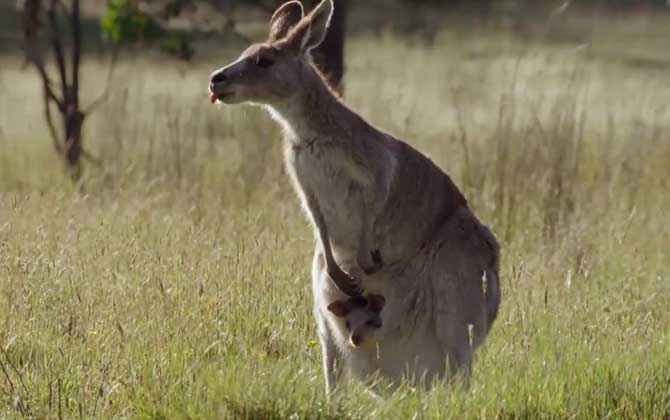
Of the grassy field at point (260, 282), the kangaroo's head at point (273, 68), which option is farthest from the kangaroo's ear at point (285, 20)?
the grassy field at point (260, 282)

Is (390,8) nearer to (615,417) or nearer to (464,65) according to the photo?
(464,65)

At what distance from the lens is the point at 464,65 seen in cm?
2431

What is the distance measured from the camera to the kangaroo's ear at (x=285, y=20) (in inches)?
237

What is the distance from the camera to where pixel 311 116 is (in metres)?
5.75

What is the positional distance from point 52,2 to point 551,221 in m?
4.16

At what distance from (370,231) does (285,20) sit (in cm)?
100

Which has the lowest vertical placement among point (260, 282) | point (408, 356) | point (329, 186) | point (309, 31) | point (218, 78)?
point (408, 356)

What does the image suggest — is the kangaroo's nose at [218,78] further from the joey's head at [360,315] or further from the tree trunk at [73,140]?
the tree trunk at [73,140]

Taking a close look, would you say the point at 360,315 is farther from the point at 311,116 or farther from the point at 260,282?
the point at 260,282

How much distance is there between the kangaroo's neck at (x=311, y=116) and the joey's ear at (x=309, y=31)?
9 cm

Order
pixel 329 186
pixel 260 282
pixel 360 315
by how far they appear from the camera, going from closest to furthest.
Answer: pixel 360 315, pixel 329 186, pixel 260 282

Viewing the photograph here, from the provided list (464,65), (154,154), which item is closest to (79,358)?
(154,154)

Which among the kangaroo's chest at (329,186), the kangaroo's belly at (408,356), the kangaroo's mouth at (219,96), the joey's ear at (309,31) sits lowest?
the kangaroo's belly at (408,356)

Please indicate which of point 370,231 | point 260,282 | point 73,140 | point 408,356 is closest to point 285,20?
point 370,231
